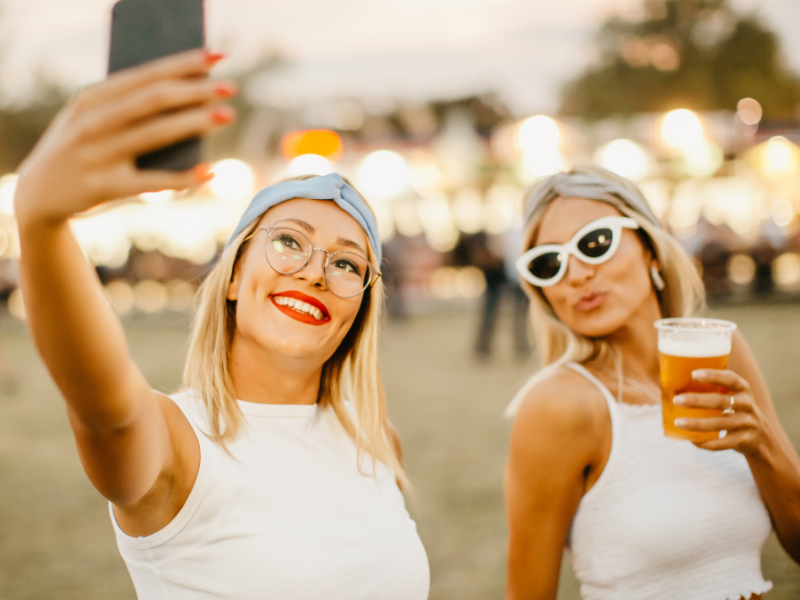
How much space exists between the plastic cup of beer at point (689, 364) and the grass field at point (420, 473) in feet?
6.75

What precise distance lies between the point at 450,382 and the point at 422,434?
2.38 meters

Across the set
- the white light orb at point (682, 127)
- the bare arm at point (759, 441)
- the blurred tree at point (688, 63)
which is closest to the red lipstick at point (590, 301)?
the bare arm at point (759, 441)

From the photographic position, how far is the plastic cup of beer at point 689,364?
1677mm

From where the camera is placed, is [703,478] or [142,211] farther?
[142,211]

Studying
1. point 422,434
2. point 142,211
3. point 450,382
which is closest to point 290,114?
point 142,211

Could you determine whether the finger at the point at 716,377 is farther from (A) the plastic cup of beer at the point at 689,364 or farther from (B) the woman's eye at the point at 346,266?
(B) the woman's eye at the point at 346,266

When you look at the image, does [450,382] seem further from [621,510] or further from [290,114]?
[290,114]

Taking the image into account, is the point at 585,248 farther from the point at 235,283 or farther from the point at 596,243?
the point at 235,283

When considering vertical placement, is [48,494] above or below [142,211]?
below

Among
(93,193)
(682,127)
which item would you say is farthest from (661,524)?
(682,127)

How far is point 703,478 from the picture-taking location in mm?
1923

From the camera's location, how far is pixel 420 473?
5.38 meters

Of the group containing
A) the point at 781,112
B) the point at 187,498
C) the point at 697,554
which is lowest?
the point at 697,554

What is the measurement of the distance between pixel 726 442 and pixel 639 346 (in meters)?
0.64
